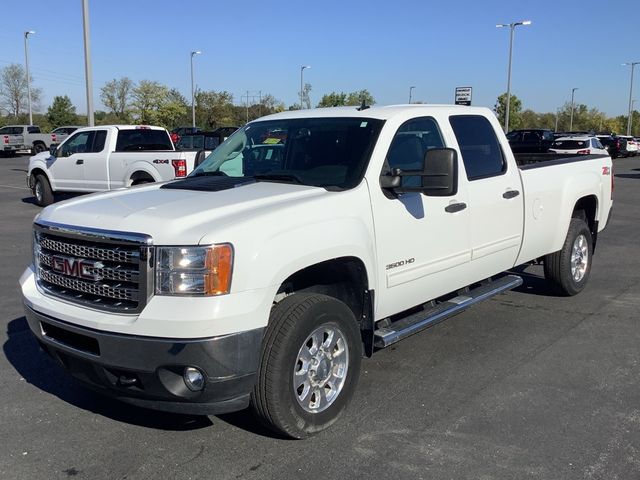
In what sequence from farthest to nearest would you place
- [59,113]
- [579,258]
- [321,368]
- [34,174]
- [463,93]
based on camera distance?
[59,113] → [463,93] → [34,174] → [579,258] → [321,368]

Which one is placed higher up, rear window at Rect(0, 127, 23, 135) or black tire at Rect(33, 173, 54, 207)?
rear window at Rect(0, 127, 23, 135)

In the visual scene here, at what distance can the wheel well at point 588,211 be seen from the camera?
695 cm

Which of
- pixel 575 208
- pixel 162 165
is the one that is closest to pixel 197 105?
pixel 162 165

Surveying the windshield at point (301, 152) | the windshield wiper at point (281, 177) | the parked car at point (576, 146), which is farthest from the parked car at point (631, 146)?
the windshield wiper at point (281, 177)

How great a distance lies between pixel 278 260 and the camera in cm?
339

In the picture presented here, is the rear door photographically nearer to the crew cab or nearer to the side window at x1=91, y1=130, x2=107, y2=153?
the crew cab

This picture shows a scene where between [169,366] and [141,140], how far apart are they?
38.1 feet

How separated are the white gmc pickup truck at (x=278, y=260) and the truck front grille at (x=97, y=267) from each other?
10mm

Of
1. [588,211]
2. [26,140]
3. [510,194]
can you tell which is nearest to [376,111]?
[510,194]

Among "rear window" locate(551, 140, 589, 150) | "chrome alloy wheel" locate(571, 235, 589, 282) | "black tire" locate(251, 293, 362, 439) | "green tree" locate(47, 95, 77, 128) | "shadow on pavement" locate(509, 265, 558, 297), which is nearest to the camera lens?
"black tire" locate(251, 293, 362, 439)

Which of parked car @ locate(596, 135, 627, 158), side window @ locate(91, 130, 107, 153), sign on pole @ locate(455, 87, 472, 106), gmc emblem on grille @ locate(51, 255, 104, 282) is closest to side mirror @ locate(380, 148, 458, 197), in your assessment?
gmc emblem on grille @ locate(51, 255, 104, 282)

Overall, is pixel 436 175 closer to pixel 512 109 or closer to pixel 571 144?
pixel 571 144

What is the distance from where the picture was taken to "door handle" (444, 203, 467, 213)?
4.70m

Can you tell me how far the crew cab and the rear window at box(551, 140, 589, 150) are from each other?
1952 cm
